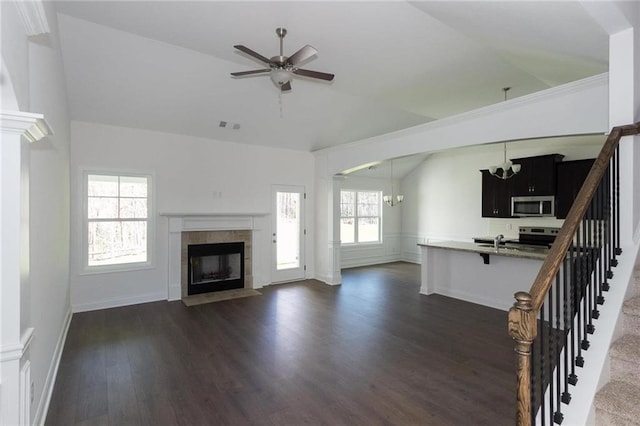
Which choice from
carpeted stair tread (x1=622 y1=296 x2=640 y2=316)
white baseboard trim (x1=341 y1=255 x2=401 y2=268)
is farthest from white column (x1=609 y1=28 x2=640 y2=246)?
white baseboard trim (x1=341 y1=255 x2=401 y2=268)

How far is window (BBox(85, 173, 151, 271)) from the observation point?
16.9 feet

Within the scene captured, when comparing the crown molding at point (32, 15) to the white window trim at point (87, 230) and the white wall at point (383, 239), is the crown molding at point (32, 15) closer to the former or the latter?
the white window trim at point (87, 230)

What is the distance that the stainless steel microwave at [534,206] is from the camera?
6.59m

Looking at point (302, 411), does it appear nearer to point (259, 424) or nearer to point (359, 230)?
point (259, 424)

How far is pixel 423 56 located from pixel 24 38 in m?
3.89

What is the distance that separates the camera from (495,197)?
7594 millimetres

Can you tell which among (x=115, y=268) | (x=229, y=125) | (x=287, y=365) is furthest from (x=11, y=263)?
(x=229, y=125)

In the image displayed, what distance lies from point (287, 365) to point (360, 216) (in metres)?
6.42

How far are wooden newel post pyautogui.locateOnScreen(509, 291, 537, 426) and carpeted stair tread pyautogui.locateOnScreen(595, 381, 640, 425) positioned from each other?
0.61m

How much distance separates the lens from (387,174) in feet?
31.6

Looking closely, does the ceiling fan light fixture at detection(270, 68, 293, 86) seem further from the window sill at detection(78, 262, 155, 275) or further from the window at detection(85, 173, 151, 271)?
the window sill at detection(78, 262, 155, 275)

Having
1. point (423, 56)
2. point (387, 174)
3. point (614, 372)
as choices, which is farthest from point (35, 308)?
point (387, 174)

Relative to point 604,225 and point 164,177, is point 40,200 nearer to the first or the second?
point 164,177

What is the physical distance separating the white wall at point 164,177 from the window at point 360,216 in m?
2.44
